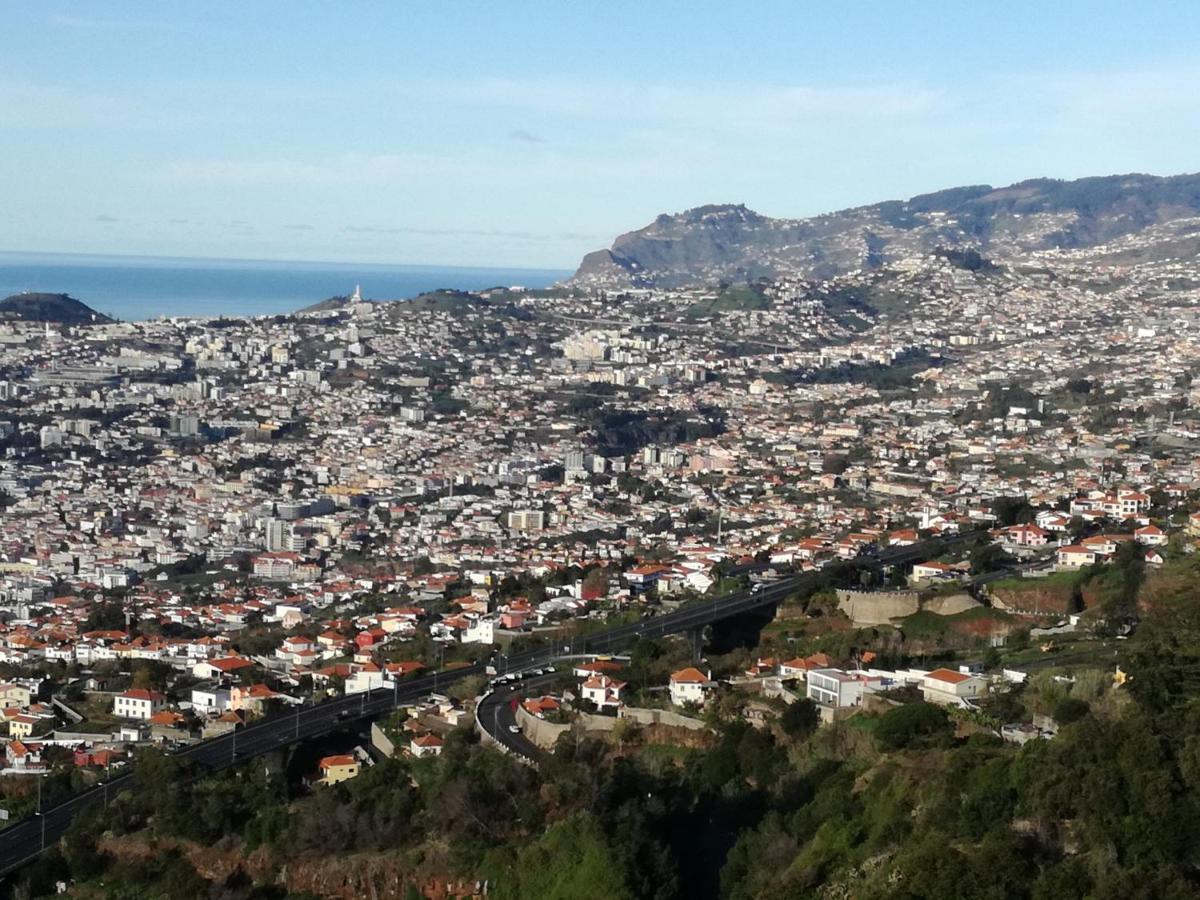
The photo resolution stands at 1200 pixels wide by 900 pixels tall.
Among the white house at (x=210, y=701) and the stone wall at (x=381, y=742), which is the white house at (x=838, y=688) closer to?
the stone wall at (x=381, y=742)

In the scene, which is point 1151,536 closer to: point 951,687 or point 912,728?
point 951,687

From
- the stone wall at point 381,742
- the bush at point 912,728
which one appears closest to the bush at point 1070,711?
the bush at point 912,728

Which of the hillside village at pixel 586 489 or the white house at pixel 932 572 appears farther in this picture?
the white house at pixel 932 572

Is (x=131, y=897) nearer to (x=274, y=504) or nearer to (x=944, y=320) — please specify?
(x=274, y=504)

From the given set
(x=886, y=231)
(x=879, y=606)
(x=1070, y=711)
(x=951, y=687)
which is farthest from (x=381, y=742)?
(x=886, y=231)

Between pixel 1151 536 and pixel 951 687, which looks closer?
pixel 951 687

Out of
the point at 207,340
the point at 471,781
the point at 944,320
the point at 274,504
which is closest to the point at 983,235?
the point at 944,320
